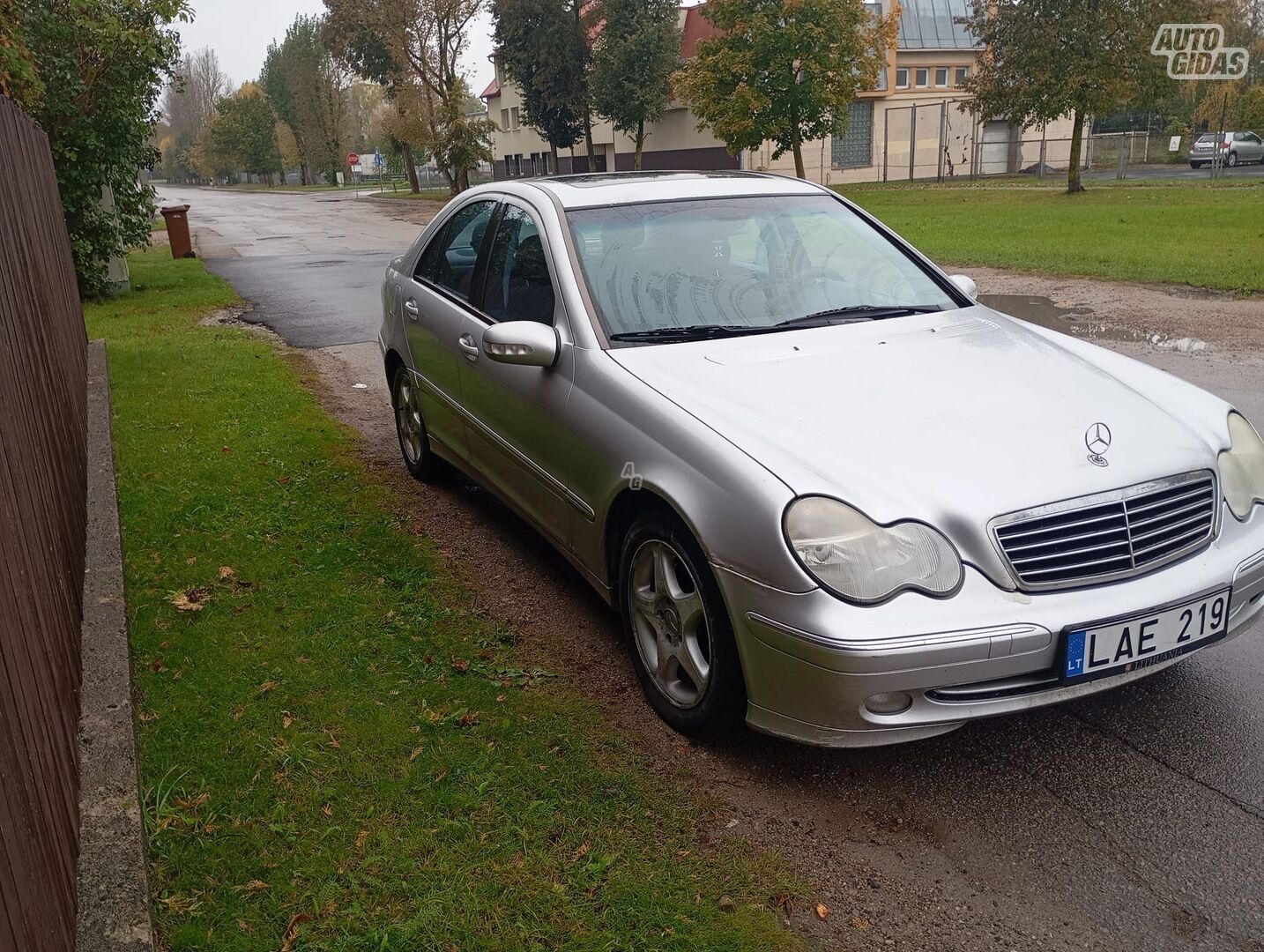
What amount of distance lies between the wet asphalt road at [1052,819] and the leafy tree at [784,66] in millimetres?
30089

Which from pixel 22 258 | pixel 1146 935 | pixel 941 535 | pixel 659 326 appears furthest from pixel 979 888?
pixel 22 258

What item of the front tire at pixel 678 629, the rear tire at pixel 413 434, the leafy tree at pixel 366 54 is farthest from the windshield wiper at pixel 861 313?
the leafy tree at pixel 366 54

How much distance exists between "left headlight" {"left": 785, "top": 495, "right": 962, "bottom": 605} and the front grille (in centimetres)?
18

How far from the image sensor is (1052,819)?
2982mm

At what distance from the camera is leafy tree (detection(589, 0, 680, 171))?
4206 centimetres

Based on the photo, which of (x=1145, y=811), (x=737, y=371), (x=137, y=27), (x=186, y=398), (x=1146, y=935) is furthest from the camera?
(x=137, y=27)

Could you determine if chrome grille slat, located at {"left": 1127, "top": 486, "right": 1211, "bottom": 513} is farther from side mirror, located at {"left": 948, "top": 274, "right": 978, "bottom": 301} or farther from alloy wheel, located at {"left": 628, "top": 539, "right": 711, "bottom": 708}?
side mirror, located at {"left": 948, "top": 274, "right": 978, "bottom": 301}

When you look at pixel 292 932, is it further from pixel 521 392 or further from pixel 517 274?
pixel 517 274

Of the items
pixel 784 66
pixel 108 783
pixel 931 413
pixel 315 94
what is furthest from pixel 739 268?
pixel 315 94

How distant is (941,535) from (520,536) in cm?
285

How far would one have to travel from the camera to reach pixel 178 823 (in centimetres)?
307

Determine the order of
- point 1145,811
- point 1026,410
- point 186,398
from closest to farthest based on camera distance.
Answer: point 1145,811 < point 1026,410 < point 186,398

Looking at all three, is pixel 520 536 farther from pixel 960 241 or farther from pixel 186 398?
pixel 960 241

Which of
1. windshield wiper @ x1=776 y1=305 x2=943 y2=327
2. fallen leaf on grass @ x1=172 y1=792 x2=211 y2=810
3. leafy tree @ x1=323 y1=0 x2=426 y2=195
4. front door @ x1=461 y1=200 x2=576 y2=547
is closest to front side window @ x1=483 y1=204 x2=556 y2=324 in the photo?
front door @ x1=461 y1=200 x2=576 y2=547
